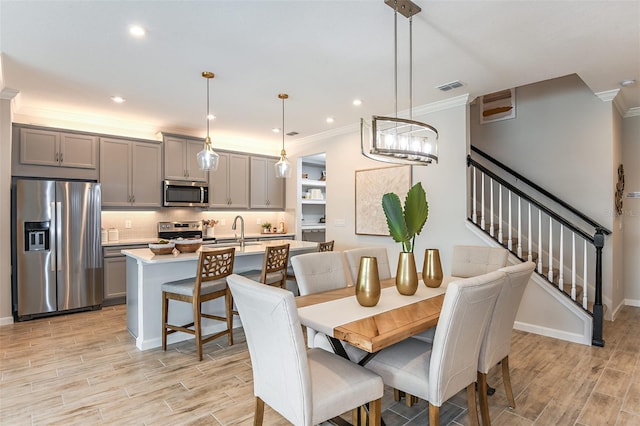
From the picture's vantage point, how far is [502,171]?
5.10 m

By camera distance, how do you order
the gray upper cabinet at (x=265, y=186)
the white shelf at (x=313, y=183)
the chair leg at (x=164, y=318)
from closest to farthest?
the chair leg at (x=164, y=318) → the gray upper cabinet at (x=265, y=186) → the white shelf at (x=313, y=183)

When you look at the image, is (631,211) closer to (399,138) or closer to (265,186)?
(399,138)

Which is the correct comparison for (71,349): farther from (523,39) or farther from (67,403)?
(523,39)

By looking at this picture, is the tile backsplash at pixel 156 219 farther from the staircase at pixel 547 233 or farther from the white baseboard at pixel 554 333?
the white baseboard at pixel 554 333

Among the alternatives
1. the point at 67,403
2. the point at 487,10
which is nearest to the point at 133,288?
the point at 67,403

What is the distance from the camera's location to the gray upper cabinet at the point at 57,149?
443 centimetres

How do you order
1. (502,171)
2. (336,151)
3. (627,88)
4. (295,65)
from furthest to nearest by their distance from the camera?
(336,151) < (502,171) < (627,88) < (295,65)

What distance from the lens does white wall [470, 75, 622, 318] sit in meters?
4.16

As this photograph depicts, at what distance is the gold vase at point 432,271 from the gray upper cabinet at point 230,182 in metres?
4.38

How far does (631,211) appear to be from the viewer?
15.7 ft

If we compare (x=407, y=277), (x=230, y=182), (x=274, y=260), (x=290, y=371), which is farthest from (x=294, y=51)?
(x=230, y=182)

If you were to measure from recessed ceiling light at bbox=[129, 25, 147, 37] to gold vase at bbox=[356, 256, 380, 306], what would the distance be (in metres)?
2.35

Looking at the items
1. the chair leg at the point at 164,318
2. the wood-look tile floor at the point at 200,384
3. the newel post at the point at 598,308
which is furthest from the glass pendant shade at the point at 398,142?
the chair leg at the point at 164,318

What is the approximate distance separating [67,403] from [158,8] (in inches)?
108
